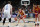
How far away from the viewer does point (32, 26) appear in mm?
8422

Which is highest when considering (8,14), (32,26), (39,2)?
→ (39,2)

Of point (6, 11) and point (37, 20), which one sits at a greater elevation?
point (6, 11)

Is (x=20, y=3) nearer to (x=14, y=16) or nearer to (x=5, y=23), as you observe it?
(x=14, y=16)

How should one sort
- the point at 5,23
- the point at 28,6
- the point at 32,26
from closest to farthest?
the point at 32,26
the point at 5,23
the point at 28,6

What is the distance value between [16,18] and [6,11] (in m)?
1.37

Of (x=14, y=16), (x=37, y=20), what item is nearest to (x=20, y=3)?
(x=14, y=16)

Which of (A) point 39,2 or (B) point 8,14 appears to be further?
(A) point 39,2

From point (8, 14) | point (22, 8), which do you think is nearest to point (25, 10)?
point (22, 8)

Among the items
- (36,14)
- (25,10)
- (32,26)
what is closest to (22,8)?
(25,10)

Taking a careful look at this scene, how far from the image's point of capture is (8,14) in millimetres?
8852

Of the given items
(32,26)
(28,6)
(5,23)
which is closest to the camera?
(32,26)

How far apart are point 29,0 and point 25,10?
729 millimetres

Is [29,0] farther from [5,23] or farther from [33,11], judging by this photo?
[5,23]

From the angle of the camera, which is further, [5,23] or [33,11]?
[33,11]
